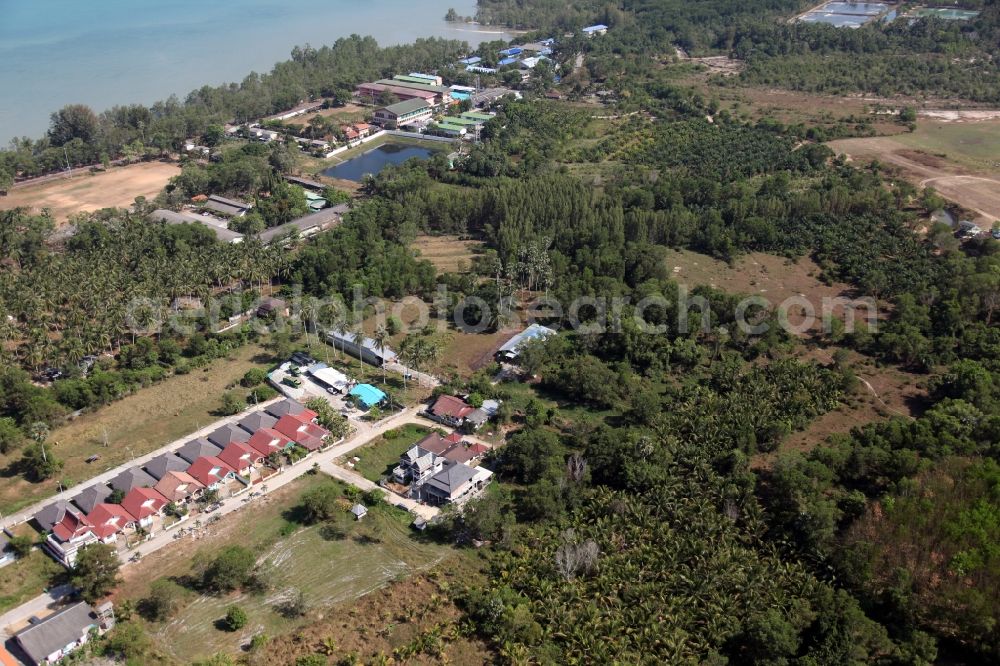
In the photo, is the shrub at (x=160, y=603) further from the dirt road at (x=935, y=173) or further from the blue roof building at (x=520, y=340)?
the dirt road at (x=935, y=173)

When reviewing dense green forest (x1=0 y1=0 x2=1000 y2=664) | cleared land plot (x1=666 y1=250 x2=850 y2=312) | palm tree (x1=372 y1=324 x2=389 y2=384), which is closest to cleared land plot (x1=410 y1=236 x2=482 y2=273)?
dense green forest (x1=0 y1=0 x2=1000 y2=664)

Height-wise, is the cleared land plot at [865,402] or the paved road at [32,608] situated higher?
the paved road at [32,608]

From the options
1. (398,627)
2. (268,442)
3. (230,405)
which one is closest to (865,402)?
(398,627)

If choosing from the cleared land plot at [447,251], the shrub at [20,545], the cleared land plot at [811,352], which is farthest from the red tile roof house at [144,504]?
the cleared land plot at [447,251]

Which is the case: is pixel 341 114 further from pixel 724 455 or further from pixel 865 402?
pixel 724 455

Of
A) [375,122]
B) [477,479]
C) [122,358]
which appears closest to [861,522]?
[477,479]

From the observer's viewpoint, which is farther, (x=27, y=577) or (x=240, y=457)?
(x=240, y=457)
